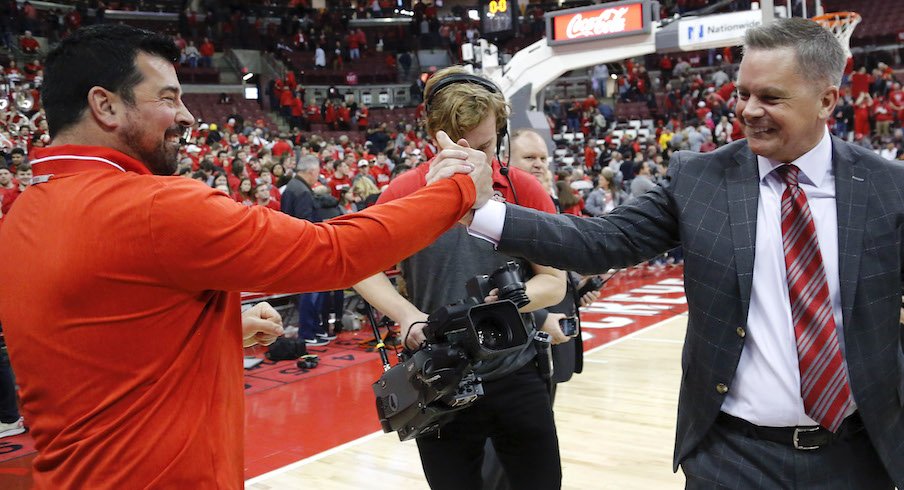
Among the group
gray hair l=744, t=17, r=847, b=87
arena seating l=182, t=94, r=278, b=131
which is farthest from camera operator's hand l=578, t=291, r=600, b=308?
arena seating l=182, t=94, r=278, b=131

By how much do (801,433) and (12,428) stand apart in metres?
4.81

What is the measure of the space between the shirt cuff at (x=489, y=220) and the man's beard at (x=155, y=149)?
2.09 ft

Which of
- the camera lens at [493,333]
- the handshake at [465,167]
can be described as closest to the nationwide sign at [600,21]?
the handshake at [465,167]

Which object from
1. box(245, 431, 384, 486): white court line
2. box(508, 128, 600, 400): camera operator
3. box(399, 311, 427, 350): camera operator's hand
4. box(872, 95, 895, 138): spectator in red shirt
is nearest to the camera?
box(399, 311, 427, 350): camera operator's hand

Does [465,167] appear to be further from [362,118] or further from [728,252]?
[362,118]

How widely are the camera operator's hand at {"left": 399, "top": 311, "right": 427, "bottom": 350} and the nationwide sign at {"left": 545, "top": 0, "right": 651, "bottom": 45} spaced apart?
845cm

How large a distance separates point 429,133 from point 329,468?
8.35ft

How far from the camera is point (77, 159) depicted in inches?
55.3

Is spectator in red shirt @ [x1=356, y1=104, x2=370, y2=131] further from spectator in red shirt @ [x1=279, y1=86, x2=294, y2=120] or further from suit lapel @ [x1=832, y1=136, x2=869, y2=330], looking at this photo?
suit lapel @ [x1=832, y1=136, x2=869, y2=330]

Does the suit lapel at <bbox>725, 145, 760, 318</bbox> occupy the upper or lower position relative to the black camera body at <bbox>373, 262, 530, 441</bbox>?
upper

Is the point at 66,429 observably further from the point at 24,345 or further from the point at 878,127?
the point at 878,127

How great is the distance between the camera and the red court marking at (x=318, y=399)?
446 centimetres

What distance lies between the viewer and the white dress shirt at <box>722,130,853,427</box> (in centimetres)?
163

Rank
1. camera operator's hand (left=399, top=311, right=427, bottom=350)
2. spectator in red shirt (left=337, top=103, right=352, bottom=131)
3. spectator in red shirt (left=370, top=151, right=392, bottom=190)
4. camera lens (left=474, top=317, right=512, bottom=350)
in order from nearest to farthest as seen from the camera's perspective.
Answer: camera lens (left=474, top=317, right=512, bottom=350) < camera operator's hand (left=399, top=311, right=427, bottom=350) < spectator in red shirt (left=370, top=151, right=392, bottom=190) < spectator in red shirt (left=337, top=103, right=352, bottom=131)
